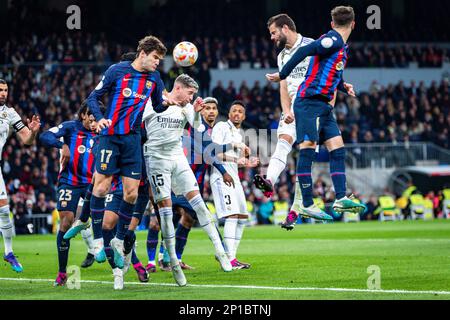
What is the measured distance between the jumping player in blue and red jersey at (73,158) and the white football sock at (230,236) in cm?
281

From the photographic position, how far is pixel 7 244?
45.6ft

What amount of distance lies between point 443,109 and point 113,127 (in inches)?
1248

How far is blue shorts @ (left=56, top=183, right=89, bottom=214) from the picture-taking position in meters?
12.1

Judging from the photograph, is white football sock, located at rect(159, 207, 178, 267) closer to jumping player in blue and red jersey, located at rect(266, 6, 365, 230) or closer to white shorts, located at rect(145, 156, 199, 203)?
white shorts, located at rect(145, 156, 199, 203)

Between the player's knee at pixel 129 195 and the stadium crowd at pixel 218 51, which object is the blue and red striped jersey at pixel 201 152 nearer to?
the player's knee at pixel 129 195

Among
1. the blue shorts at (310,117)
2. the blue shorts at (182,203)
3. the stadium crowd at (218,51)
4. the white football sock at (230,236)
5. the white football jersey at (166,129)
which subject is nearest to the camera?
the blue shorts at (310,117)

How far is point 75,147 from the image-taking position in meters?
12.7

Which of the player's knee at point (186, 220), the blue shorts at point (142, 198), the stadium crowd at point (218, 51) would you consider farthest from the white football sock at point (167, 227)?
the stadium crowd at point (218, 51)

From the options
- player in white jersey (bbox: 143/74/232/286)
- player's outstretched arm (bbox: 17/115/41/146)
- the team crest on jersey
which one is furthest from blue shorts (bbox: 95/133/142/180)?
player's outstretched arm (bbox: 17/115/41/146)

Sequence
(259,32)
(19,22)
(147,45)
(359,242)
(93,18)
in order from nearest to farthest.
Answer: (147,45) < (359,242) < (19,22) < (93,18) < (259,32)

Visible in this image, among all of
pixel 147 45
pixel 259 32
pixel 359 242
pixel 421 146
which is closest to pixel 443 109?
pixel 421 146

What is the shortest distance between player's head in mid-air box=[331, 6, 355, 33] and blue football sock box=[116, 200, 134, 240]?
345 cm

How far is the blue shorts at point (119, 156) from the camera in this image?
1080 centimetres

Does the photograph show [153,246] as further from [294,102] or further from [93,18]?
[93,18]
